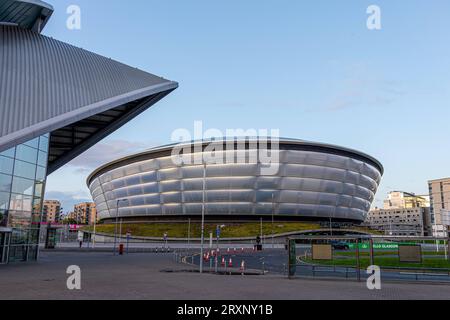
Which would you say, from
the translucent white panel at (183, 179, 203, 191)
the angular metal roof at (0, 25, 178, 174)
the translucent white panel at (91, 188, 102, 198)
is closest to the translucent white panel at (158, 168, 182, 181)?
the translucent white panel at (183, 179, 203, 191)

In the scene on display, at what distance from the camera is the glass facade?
29312mm

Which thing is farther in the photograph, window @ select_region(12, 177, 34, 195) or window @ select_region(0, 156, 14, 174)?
window @ select_region(12, 177, 34, 195)

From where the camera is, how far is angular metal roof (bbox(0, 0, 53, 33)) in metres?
32.3

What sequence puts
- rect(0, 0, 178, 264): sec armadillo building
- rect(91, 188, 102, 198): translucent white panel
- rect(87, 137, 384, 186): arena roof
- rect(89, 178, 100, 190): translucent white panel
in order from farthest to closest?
rect(91, 188, 102, 198): translucent white panel < rect(89, 178, 100, 190): translucent white panel < rect(87, 137, 384, 186): arena roof < rect(0, 0, 178, 264): sec armadillo building

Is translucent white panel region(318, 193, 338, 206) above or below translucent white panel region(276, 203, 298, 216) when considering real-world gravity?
above

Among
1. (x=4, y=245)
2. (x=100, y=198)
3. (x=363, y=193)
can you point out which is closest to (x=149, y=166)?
(x=100, y=198)

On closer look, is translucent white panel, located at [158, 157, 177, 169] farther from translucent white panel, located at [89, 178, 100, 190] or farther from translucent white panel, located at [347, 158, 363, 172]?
translucent white panel, located at [347, 158, 363, 172]

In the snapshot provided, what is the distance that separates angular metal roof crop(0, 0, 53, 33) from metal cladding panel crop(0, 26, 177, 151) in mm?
1071

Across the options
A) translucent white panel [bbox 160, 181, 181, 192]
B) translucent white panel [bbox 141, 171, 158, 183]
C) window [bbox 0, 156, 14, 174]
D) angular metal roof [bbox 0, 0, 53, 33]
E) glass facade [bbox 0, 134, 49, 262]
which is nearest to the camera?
window [bbox 0, 156, 14, 174]

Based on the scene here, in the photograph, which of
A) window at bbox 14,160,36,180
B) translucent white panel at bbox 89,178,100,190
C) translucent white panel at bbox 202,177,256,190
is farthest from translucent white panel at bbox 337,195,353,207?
window at bbox 14,160,36,180

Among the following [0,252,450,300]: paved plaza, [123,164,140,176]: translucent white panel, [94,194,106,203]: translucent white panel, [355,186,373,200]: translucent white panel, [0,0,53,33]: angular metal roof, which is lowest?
[0,252,450,300]: paved plaza

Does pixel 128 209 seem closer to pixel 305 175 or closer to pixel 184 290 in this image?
pixel 305 175
